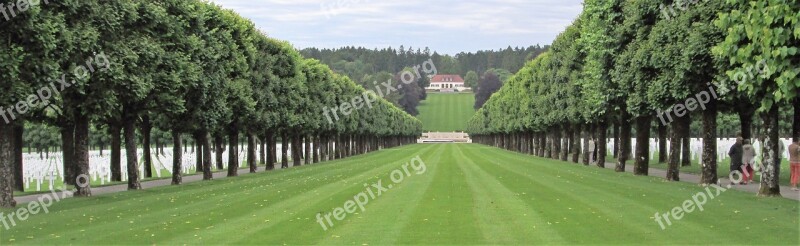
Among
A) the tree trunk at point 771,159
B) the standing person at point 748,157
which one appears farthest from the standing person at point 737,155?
the tree trunk at point 771,159

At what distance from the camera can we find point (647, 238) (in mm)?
17156

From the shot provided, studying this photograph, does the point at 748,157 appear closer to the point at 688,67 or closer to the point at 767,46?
the point at 688,67

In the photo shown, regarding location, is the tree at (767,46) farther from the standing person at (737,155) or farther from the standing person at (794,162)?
the standing person at (737,155)

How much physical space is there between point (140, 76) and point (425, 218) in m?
15.1

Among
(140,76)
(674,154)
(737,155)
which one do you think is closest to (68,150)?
(140,76)

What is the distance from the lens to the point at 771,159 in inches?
1069

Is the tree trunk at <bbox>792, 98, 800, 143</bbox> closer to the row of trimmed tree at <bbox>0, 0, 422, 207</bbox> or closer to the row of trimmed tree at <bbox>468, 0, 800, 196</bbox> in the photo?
the row of trimmed tree at <bbox>468, 0, 800, 196</bbox>

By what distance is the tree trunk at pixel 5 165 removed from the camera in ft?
85.4

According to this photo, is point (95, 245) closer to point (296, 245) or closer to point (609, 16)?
point (296, 245)

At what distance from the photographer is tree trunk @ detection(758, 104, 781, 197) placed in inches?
1073

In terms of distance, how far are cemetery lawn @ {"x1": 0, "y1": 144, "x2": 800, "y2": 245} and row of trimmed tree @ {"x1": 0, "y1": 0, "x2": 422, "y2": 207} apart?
3.43 meters

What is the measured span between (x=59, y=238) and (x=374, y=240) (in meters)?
6.52

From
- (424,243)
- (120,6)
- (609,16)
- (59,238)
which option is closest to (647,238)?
(424,243)

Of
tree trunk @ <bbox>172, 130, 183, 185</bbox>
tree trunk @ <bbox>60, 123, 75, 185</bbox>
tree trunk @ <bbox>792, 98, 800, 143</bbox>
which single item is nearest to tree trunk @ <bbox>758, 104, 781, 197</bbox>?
tree trunk @ <bbox>792, 98, 800, 143</bbox>
